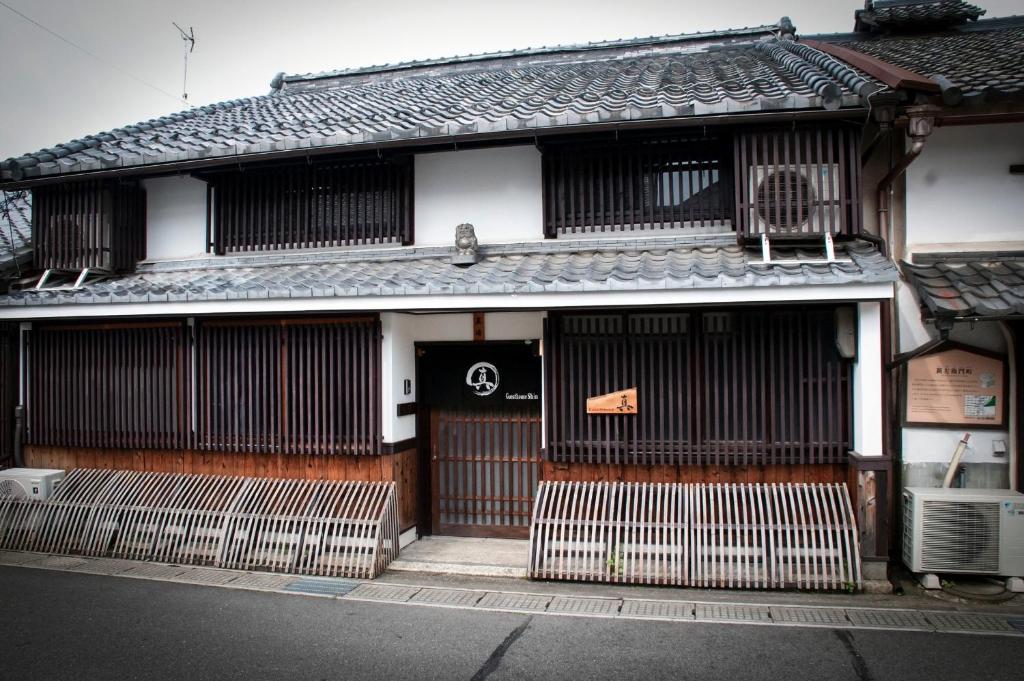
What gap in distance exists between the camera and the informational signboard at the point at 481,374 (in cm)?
907

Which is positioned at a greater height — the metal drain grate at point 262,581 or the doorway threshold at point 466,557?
the doorway threshold at point 466,557

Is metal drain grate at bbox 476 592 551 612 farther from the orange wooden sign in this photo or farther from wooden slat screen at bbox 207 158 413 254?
wooden slat screen at bbox 207 158 413 254

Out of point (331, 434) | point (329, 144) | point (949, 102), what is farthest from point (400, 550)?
point (949, 102)

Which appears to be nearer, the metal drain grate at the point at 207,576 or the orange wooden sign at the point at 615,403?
the metal drain grate at the point at 207,576

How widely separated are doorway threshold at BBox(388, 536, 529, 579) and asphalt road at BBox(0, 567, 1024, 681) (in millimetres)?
1189

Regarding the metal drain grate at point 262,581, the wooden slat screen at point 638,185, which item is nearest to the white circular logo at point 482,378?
the wooden slat screen at point 638,185

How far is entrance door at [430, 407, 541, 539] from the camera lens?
905 centimetres

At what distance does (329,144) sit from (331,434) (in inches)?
156

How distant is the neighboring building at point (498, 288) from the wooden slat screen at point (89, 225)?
1.6 inches

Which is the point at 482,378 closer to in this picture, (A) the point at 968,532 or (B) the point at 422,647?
(B) the point at 422,647

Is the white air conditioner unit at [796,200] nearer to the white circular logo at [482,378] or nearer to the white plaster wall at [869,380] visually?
the white plaster wall at [869,380]

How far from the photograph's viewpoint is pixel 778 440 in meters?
7.71

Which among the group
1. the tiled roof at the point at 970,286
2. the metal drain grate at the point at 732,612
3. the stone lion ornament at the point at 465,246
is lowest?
the metal drain grate at the point at 732,612

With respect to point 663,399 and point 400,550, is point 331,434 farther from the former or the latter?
point 663,399
